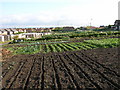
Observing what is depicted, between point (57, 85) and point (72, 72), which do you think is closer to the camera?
point (57, 85)

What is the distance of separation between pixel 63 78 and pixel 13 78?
3164 millimetres

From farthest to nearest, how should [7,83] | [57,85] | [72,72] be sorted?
1. [72,72]
2. [7,83]
3. [57,85]

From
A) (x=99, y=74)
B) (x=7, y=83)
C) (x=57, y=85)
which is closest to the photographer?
(x=57, y=85)

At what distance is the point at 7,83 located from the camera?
796 centimetres

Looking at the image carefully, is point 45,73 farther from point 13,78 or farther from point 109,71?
point 109,71

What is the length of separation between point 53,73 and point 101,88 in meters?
3.44

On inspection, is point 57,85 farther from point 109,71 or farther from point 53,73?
→ point 109,71

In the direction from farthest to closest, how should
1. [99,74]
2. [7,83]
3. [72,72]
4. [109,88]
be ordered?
[72,72] < [99,74] < [7,83] < [109,88]

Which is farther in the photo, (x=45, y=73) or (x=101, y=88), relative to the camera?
(x=45, y=73)

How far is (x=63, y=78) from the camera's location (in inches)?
321

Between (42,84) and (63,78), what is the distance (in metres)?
1.35

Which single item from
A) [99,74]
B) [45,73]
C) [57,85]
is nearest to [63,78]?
[57,85]

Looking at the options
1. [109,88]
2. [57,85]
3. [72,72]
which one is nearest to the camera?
[109,88]

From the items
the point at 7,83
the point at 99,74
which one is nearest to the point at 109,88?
the point at 99,74
